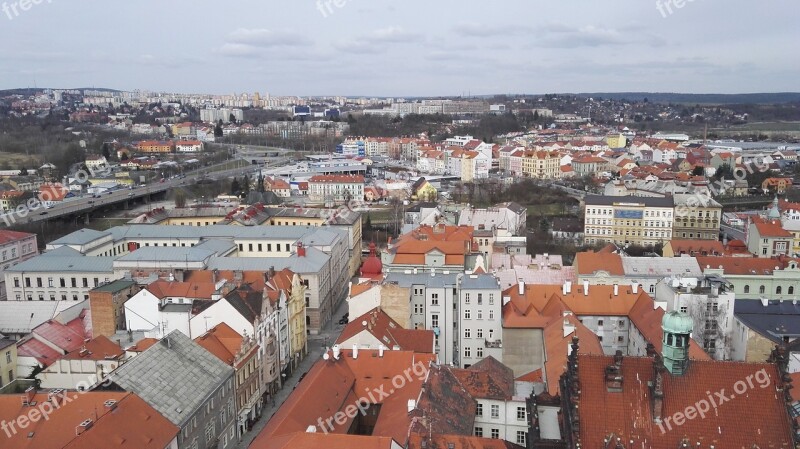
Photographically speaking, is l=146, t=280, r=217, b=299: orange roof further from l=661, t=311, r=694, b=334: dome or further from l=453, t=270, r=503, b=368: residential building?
l=661, t=311, r=694, b=334: dome

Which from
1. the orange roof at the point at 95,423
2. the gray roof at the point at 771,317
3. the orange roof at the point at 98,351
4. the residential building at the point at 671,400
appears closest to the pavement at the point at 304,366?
the orange roof at the point at 98,351

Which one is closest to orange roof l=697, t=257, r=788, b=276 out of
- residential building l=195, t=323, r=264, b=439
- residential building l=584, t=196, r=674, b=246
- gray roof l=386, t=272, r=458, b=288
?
gray roof l=386, t=272, r=458, b=288

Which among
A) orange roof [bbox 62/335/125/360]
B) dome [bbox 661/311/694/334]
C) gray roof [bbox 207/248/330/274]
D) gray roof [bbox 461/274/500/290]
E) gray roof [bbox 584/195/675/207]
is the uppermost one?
dome [bbox 661/311/694/334]

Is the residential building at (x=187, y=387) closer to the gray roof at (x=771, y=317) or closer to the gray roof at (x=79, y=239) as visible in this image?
the gray roof at (x=771, y=317)

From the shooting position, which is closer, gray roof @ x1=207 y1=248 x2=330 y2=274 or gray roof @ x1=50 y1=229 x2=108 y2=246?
gray roof @ x1=207 y1=248 x2=330 y2=274

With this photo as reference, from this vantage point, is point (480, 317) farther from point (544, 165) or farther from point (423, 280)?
point (544, 165)
